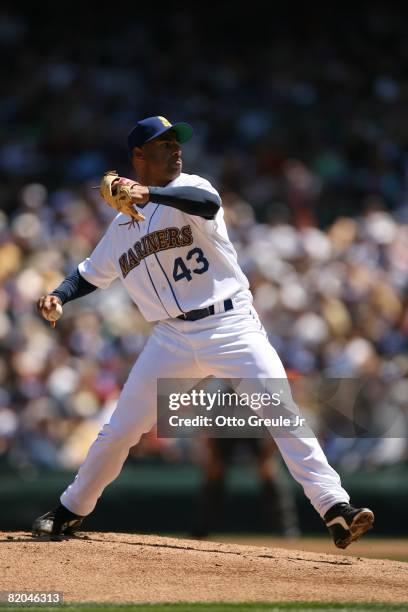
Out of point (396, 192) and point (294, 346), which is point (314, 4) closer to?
point (396, 192)

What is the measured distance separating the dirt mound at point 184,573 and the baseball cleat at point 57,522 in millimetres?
57

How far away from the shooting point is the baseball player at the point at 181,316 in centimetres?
517

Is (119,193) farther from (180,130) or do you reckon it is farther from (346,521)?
(346,521)

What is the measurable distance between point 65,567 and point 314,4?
448 inches

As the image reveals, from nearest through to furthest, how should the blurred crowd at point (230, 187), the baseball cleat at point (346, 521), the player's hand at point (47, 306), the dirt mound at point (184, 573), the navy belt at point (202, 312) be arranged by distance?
the dirt mound at point (184, 573), the baseball cleat at point (346, 521), the navy belt at point (202, 312), the player's hand at point (47, 306), the blurred crowd at point (230, 187)

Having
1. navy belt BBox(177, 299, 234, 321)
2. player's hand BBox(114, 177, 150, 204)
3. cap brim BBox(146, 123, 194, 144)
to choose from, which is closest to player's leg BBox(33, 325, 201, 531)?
navy belt BBox(177, 299, 234, 321)

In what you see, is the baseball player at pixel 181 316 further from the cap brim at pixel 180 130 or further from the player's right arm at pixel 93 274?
the player's right arm at pixel 93 274

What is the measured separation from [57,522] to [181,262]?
1391mm

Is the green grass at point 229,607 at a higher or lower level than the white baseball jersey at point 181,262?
lower

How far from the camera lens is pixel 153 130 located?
5.41 m

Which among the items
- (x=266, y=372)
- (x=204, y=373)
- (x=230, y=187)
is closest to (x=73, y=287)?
(x=204, y=373)

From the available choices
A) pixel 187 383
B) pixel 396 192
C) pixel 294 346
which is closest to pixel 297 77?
pixel 396 192

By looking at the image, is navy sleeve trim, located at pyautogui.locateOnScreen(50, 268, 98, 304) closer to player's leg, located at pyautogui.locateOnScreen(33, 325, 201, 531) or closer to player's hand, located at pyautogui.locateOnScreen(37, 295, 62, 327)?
player's hand, located at pyautogui.locateOnScreen(37, 295, 62, 327)

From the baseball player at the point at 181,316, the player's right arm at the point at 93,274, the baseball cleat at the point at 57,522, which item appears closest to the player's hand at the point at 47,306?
the baseball player at the point at 181,316
